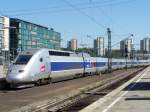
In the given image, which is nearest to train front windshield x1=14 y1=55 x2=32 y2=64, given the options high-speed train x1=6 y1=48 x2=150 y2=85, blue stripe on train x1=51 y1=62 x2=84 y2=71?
high-speed train x1=6 y1=48 x2=150 y2=85

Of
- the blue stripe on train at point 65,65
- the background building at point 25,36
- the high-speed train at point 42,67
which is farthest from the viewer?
the background building at point 25,36

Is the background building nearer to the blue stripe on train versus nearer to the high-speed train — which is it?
the blue stripe on train

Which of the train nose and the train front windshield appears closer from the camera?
the train nose

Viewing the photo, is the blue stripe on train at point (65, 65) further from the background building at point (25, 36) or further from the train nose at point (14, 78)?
the background building at point (25, 36)

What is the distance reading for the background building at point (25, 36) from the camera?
9531cm

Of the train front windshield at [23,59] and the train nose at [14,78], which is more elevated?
the train front windshield at [23,59]

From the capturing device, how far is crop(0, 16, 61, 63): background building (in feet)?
313

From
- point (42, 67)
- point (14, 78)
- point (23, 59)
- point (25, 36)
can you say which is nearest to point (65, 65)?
point (42, 67)

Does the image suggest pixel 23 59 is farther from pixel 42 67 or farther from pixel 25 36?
pixel 25 36

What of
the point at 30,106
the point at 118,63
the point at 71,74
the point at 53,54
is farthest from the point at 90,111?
the point at 118,63

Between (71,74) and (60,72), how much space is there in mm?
7621

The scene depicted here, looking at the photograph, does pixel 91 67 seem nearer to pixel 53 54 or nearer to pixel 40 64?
pixel 53 54

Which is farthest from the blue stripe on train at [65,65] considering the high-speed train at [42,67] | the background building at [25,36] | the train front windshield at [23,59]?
the background building at [25,36]

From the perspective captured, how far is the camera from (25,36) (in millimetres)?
98812
